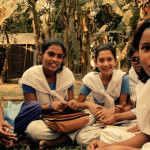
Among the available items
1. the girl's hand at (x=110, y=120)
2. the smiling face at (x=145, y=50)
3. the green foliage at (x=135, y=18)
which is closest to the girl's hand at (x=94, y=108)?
the girl's hand at (x=110, y=120)

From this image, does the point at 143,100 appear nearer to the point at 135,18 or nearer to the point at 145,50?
the point at 145,50

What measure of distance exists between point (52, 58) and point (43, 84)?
31 centimetres

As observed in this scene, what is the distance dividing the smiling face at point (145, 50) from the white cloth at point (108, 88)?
4.57 feet

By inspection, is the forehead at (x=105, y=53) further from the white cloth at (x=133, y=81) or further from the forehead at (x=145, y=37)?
the forehead at (x=145, y=37)

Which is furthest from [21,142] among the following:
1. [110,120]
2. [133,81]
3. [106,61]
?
[133,81]

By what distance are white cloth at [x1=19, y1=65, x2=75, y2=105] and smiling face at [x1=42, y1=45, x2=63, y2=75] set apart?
0.13 meters

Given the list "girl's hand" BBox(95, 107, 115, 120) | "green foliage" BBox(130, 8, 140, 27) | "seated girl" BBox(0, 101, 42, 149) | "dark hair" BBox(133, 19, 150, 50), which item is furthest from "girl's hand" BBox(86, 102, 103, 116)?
"green foliage" BBox(130, 8, 140, 27)

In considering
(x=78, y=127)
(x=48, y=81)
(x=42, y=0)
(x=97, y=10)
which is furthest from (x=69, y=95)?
(x=97, y=10)

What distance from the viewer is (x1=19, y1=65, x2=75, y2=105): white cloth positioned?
236cm

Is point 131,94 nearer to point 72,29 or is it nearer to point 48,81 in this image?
point 48,81

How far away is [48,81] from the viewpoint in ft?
8.14

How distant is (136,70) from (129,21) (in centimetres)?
156

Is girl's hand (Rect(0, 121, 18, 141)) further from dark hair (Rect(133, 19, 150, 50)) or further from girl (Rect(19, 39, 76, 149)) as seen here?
dark hair (Rect(133, 19, 150, 50))

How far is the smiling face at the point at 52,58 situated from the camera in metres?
2.35
